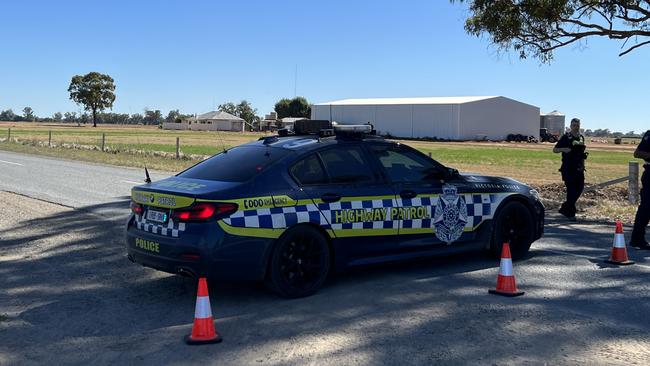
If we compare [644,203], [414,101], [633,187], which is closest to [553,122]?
[414,101]

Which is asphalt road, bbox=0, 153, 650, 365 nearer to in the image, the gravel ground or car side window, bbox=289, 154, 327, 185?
the gravel ground

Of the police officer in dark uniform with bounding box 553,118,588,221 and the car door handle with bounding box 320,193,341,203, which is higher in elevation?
the police officer in dark uniform with bounding box 553,118,588,221

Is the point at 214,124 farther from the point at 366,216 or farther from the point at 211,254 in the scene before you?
the point at 211,254

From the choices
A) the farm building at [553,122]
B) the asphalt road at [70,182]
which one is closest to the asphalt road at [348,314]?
the asphalt road at [70,182]

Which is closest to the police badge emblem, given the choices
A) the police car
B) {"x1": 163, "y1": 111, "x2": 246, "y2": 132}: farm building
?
the police car

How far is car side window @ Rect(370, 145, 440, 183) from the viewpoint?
22.2ft

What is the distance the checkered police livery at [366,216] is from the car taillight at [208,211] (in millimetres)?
64

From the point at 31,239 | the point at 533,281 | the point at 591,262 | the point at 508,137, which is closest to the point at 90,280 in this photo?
the point at 31,239

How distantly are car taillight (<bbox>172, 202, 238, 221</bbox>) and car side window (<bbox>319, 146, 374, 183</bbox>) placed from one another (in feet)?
3.81

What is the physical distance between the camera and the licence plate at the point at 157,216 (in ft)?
19.0

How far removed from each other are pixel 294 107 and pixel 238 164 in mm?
124971

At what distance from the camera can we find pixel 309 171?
6234mm

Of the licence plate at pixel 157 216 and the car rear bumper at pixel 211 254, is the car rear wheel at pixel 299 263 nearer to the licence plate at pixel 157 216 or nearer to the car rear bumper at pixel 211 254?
the car rear bumper at pixel 211 254

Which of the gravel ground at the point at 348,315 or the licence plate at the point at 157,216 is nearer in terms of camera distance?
the gravel ground at the point at 348,315
